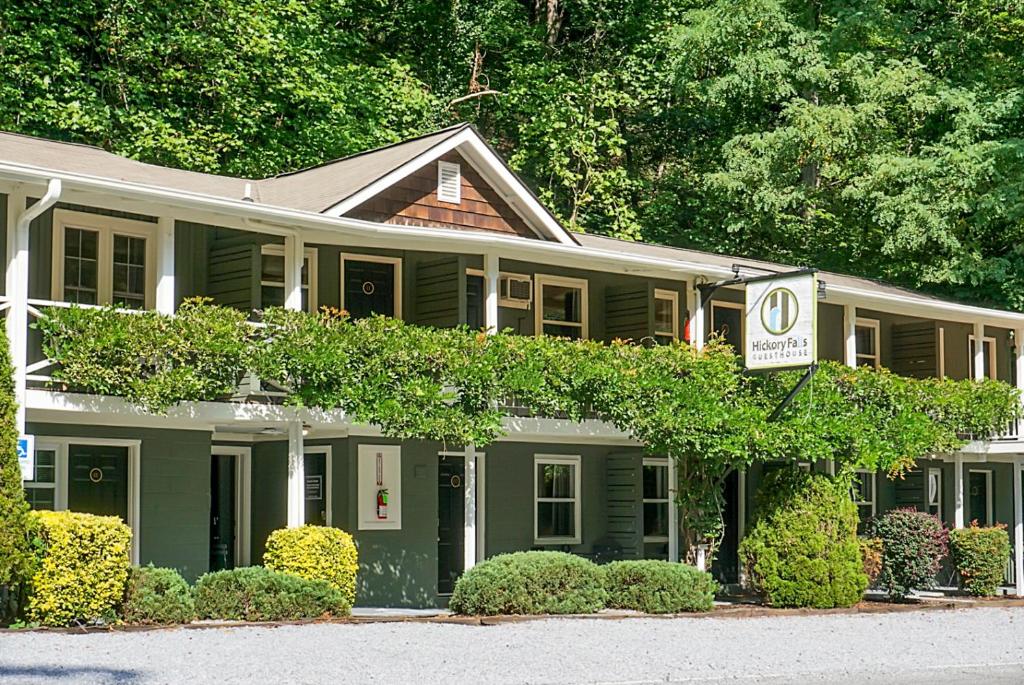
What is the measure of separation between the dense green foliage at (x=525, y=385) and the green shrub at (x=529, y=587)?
1787 mm

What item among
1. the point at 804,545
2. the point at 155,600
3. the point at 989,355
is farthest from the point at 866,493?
the point at 155,600

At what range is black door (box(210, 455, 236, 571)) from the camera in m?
22.5

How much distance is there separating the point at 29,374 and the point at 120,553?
2.53 metres

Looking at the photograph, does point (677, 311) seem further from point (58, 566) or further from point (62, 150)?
point (58, 566)

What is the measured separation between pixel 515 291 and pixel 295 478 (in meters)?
6.34

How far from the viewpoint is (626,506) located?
2566cm

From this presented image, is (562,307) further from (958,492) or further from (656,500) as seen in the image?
(958,492)

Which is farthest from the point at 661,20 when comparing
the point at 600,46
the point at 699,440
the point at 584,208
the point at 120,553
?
the point at 120,553

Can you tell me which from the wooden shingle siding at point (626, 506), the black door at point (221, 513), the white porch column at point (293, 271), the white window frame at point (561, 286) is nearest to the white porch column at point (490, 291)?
the white porch column at point (293, 271)

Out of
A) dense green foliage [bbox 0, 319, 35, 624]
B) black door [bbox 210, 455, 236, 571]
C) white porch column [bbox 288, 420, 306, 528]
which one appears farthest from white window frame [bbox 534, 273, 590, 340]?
dense green foliage [bbox 0, 319, 35, 624]

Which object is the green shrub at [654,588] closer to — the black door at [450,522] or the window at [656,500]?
the black door at [450,522]

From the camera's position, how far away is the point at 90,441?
785 inches

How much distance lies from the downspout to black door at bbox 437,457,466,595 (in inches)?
317

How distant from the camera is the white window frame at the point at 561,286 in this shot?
81.7ft
